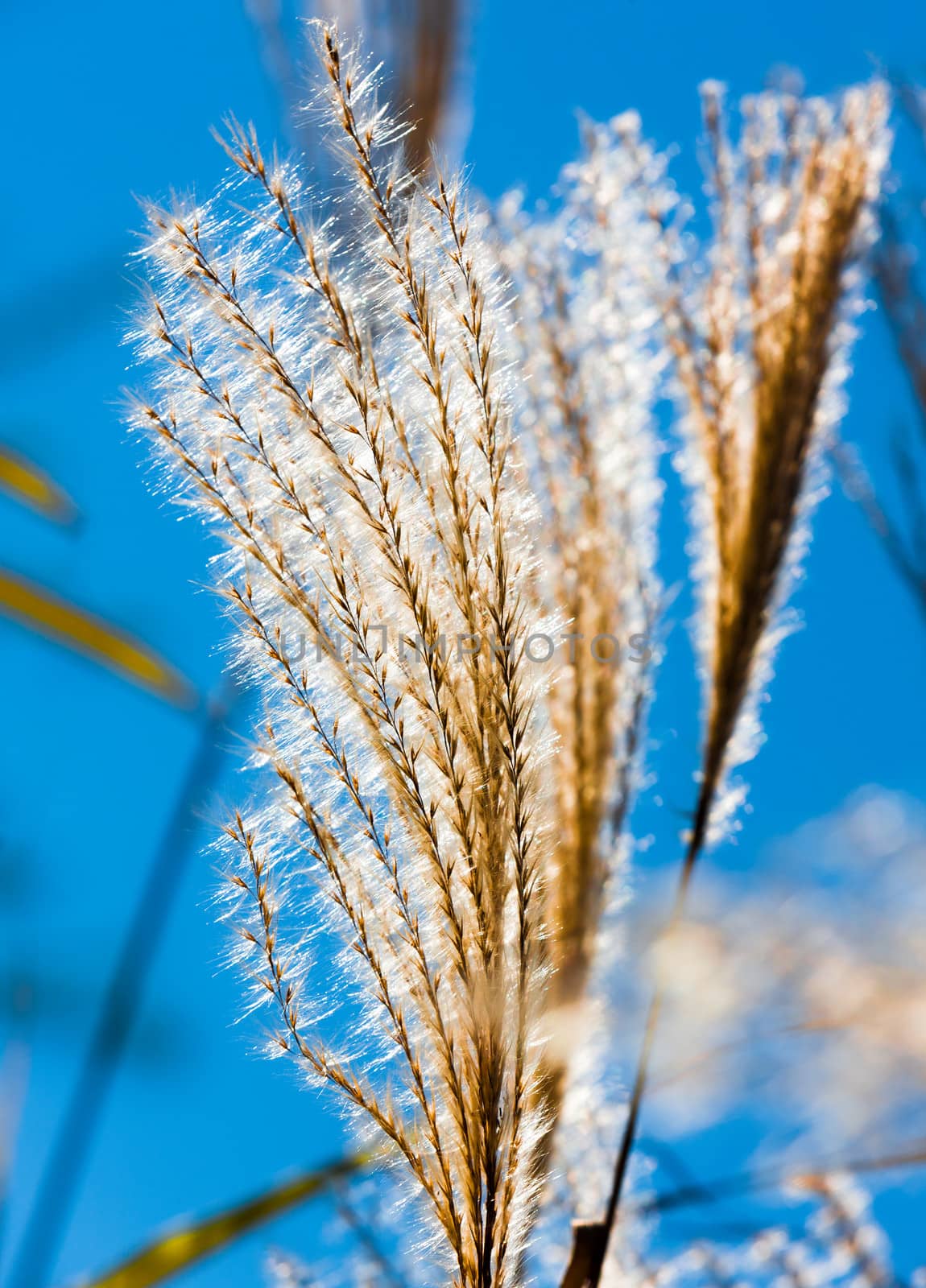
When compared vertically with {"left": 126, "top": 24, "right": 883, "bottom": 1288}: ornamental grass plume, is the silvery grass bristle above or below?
above

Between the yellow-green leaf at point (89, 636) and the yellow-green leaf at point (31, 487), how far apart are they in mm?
87

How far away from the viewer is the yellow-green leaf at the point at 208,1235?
0.77 metres

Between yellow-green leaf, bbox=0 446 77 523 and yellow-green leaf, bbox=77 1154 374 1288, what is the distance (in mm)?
628

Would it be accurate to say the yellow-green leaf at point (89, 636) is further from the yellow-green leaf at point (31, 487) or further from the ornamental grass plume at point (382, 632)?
the ornamental grass plume at point (382, 632)

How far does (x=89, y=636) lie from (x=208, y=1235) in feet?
1.78

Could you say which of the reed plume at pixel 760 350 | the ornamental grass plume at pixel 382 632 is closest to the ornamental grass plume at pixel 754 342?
the reed plume at pixel 760 350

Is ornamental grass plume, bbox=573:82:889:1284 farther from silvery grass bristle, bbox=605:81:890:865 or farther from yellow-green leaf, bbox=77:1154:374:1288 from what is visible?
yellow-green leaf, bbox=77:1154:374:1288

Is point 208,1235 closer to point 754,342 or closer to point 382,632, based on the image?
point 382,632

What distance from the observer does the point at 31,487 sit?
40.3 inches

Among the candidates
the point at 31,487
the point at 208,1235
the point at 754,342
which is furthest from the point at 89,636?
the point at 754,342

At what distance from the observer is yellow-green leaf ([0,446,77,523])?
1.00 meters

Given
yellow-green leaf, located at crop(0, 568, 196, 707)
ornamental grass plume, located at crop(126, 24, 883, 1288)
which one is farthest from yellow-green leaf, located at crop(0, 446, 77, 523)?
ornamental grass plume, located at crop(126, 24, 883, 1288)

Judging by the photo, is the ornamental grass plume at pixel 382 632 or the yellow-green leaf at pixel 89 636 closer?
the ornamental grass plume at pixel 382 632

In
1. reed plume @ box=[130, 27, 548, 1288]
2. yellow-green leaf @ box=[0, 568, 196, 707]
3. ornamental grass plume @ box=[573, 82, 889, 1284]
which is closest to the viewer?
reed plume @ box=[130, 27, 548, 1288]
